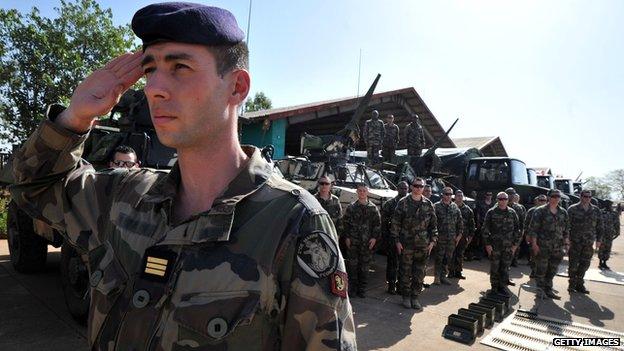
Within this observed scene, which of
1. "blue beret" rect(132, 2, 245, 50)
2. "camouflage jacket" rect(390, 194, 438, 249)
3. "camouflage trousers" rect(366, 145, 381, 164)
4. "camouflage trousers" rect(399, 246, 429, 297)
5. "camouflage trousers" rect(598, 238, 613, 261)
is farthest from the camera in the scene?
"camouflage trousers" rect(366, 145, 381, 164)

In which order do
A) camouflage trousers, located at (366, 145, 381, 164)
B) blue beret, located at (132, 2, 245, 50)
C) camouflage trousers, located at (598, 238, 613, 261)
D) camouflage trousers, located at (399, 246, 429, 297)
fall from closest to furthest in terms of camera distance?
blue beret, located at (132, 2, 245, 50), camouflage trousers, located at (399, 246, 429, 297), camouflage trousers, located at (598, 238, 613, 261), camouflage trousers, located at (366, 145, 381, 164)

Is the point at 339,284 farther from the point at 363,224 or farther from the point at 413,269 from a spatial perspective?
the point at 363,224

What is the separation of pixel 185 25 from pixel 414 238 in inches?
212

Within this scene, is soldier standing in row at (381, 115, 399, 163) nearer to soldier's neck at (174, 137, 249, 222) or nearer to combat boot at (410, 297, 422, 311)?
combat boot at (410, 297, 422, 311)

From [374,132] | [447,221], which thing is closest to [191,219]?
[447,221]

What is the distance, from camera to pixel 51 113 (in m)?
1.21

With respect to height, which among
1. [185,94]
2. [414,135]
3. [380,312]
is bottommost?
[380,312]

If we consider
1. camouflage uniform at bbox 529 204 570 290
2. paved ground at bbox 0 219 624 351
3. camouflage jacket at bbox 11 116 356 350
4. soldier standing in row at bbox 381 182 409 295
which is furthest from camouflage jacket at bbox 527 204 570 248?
camouflage jacket at bbox 11 116 356 350

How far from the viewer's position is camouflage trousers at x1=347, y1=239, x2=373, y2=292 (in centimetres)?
616

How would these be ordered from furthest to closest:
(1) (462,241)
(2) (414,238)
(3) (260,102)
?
1. (3) (260,102)
2. (1) (462,241)
3. (2) (414,238)

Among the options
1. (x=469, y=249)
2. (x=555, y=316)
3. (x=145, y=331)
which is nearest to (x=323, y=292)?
(x=145, y=331)

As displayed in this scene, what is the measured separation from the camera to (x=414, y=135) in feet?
46.0

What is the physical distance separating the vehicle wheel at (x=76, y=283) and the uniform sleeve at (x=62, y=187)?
3080 millimetres

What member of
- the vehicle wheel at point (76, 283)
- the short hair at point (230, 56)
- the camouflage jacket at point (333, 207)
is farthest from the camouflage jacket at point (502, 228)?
the short hair at point (230, 56)
